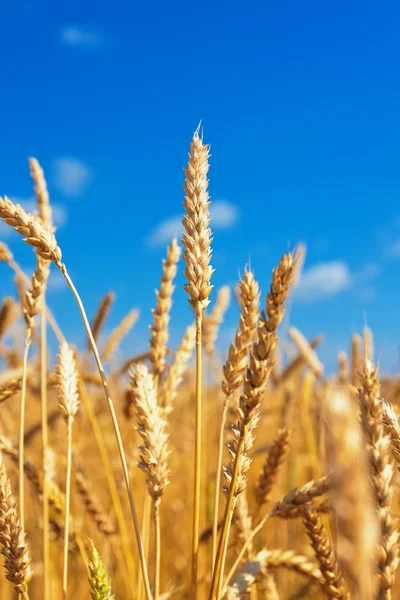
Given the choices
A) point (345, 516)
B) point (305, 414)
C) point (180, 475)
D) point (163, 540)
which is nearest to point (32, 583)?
point (163, 540)

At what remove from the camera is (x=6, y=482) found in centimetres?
100

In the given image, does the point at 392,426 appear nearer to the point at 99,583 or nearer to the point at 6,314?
the point at 99,583

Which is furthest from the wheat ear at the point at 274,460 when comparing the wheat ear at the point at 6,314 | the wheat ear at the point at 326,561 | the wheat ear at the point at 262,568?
the wheat ear at the point at 6,314

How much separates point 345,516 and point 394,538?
0.42 meters

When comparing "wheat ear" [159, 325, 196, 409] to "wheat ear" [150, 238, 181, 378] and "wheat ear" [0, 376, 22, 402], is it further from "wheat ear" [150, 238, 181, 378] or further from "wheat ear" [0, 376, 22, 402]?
"wheat ear" [0, 376, 22, 402]

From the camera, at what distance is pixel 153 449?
100cm

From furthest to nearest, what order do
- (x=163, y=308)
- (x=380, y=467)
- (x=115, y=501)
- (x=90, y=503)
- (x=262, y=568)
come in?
(x=90, y=503)
(x=115, y=501)
(x=163, y=308)
(x=262, y=568)
(x=380, y=467)

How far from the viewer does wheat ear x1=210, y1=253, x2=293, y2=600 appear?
34.3 inches

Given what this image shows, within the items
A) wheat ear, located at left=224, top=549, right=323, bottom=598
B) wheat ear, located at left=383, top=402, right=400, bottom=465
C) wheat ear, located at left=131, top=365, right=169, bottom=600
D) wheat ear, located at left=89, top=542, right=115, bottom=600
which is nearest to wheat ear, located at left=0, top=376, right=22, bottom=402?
wheat ear, located at left=131, top=365, right=169, bottom=600

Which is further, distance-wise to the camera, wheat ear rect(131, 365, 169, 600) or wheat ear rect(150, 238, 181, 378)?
wheat ear rect(150, 238, 181, 378)

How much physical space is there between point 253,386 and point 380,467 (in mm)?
233

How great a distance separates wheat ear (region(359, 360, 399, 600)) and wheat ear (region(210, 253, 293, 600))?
16cm

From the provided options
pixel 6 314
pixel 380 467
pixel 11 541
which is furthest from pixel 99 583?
pixel 6 314

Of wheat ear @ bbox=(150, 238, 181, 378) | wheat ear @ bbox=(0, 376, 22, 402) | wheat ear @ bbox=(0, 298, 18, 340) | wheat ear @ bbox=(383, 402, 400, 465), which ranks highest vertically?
wheat ear @ bbox=(0, 298, 18, 340)
